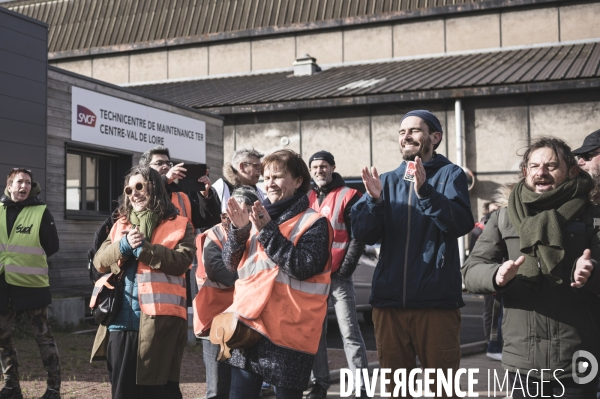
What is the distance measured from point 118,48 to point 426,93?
15.1m

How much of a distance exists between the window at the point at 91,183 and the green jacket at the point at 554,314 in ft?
31.5

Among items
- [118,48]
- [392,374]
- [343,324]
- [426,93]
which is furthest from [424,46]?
[392,374]

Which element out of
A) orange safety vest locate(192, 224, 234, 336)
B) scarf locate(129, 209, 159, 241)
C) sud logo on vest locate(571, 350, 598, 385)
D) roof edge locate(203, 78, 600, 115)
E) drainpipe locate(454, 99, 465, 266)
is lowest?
sud logo on vest locate(571, 350, 598, 385)

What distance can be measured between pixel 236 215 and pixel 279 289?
0.47 metres

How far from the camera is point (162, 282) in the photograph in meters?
4.82

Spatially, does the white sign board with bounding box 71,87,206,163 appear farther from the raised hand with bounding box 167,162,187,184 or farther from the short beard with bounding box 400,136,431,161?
the short beard with bounding box 400,136,431,161

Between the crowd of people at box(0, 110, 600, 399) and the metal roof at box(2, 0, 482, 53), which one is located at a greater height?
the metal roof at box(2, 0, 482, 53)

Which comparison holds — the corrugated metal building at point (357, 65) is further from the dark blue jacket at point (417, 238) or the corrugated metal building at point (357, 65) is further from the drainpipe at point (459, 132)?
the dark blue jacket at point (417, 238)

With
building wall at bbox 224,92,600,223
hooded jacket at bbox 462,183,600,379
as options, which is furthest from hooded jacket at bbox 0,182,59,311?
building wall at bbox 224,92,600,223

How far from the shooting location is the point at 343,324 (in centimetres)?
653

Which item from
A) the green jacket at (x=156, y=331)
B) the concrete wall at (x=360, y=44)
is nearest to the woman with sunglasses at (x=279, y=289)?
the green jacket at (x=156, y=331)

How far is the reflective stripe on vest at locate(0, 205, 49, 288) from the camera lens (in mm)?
6840

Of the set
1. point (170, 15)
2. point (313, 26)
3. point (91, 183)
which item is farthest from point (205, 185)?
point (170, 15)

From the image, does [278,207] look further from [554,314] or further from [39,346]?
[39,346]
